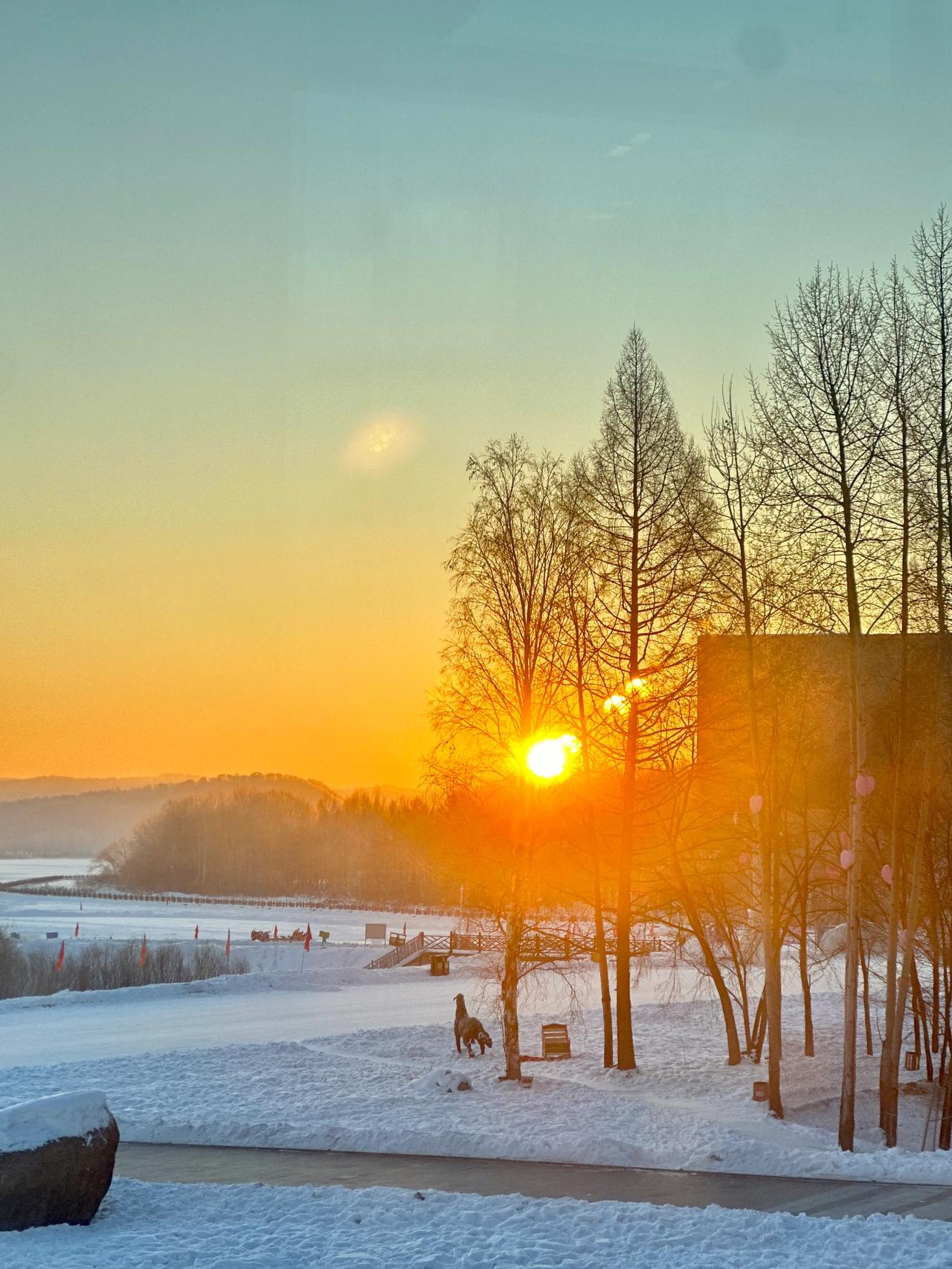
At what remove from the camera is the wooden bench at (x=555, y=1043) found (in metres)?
23.1

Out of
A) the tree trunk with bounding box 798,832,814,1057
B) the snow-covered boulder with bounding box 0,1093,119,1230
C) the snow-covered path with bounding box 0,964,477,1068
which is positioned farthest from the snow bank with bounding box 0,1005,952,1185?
the snow-covered boulder with bounding box 0,1093,119,1230

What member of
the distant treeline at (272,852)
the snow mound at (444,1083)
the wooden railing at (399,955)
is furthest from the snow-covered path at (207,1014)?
the distant treeline at (272,852)

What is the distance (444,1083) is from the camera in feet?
61.3

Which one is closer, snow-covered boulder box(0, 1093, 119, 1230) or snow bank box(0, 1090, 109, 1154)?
snow-covered boulder box(0, 1093, 119, 1230)

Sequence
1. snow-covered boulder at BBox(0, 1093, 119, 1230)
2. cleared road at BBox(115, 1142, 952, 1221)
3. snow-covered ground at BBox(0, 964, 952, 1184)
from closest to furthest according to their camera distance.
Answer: snow-covered boulder at BBox(0, 1093, 119, 1230) < cleared road at BBox(115, 1142, 952, 1221) < snow-covered ground at BBox(0, 964, 952, 1184)

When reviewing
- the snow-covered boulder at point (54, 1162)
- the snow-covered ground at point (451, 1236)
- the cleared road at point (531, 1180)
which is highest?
the snow-covered boulder at point (54, 1162)

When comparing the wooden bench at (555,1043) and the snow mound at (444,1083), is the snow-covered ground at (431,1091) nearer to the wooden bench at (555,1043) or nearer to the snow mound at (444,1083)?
the snow mound at (444,1083)

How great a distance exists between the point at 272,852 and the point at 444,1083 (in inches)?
6264

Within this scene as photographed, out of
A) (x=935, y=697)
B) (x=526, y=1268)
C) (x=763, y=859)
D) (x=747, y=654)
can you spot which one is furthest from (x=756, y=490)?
(x=526, y=1268)

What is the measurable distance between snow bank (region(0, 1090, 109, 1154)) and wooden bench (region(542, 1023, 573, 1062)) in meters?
14.0

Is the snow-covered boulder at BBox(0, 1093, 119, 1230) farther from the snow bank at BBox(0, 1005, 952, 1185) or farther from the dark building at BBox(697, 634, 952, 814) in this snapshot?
the dark building at BBox(697, 634, 952, 814)

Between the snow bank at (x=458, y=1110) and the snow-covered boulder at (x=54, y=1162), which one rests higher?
the snow-covered boulder at (x=54, y=1162)

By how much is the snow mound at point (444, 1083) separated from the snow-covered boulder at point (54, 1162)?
8.82 m

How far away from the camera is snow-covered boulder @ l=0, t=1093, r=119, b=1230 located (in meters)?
9.95
